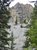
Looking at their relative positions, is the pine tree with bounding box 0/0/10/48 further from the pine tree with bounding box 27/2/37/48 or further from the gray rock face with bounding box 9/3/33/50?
the pine tree with bounding box 27/2/37/48

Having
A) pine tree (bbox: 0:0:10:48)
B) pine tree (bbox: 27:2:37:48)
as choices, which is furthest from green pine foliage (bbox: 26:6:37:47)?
pine tree (bbox: 0:0:10:48)

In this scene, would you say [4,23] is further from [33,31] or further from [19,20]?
[33,31]

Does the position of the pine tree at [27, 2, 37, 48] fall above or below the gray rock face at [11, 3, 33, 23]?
below

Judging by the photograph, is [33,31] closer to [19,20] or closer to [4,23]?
[19,20]

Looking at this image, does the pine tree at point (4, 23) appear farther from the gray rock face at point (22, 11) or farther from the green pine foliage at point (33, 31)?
the green pine foliage at point (33, 31)

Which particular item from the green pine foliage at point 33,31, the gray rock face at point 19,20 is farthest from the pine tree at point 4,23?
the green pine foliage at point 33,31

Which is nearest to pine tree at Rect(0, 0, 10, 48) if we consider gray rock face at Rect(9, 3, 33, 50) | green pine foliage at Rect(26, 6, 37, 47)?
gray rock face at Rect(9, 3, 33, 50)

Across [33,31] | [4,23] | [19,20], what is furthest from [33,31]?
[4,23]

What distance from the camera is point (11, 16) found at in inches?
57.6

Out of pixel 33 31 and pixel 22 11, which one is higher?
pixel 22 11

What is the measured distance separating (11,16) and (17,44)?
258 mm

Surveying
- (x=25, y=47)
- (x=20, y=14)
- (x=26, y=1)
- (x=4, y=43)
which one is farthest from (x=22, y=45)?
(x=26, y=1)

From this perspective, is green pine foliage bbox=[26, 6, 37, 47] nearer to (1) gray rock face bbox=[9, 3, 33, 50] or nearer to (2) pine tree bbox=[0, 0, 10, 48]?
Result: (1) gray rock face bbox=[9, 3, 33, 50]

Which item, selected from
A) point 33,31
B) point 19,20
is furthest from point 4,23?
point 33,31
